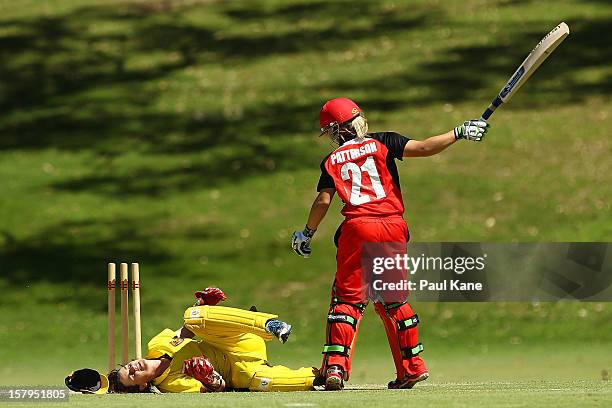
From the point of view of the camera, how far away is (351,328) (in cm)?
873

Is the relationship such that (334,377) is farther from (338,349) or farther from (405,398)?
(405,398)

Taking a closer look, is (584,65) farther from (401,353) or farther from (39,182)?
(401,353)

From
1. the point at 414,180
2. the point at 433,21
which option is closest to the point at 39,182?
the point at 414,180

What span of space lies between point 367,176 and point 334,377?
4.37 feet

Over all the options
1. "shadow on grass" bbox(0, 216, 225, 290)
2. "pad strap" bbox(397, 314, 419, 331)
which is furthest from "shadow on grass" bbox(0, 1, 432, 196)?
"pad strap" bbox(397, 314, 419, 331)

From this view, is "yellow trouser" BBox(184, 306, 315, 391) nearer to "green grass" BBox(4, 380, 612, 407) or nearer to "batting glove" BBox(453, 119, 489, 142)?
"green grass" BBox(4, 380, 612, 407)

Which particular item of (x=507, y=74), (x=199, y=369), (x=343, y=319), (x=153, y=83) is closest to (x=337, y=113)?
(x=343, y=319)

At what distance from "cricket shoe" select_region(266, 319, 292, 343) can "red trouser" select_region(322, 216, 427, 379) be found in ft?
0.90

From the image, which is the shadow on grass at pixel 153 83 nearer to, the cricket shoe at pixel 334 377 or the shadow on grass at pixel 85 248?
the shadow on grass at pixel 85 248

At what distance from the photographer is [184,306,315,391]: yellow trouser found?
910 cm

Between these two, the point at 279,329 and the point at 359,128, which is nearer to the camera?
the point at 279,329

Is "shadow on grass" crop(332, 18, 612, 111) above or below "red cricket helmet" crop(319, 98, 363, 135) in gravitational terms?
above

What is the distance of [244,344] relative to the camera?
9.27 metres

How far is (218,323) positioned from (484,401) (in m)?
2.33
